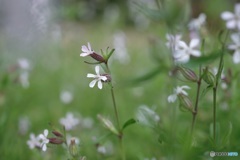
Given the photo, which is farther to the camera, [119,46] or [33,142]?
[119,46]

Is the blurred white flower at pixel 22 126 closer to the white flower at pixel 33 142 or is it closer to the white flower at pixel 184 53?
the white flower at pixel 33 142

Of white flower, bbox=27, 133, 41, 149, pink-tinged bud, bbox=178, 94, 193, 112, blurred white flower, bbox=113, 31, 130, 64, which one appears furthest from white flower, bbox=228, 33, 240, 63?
blurred white flower, bbox=113, 31, 130, 64

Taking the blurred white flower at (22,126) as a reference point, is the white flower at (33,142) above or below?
above

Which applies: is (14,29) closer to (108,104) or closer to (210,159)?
(108,104)

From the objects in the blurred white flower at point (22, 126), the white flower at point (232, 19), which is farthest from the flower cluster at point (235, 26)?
the blurred white flower at point (22, 126)

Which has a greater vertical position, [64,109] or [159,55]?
[159,55]

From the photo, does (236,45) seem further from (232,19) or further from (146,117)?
(146,117)

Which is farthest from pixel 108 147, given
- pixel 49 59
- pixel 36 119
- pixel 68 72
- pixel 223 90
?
pixel 49 59

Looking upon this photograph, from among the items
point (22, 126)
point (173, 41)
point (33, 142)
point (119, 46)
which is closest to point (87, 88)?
point (119, 46)
